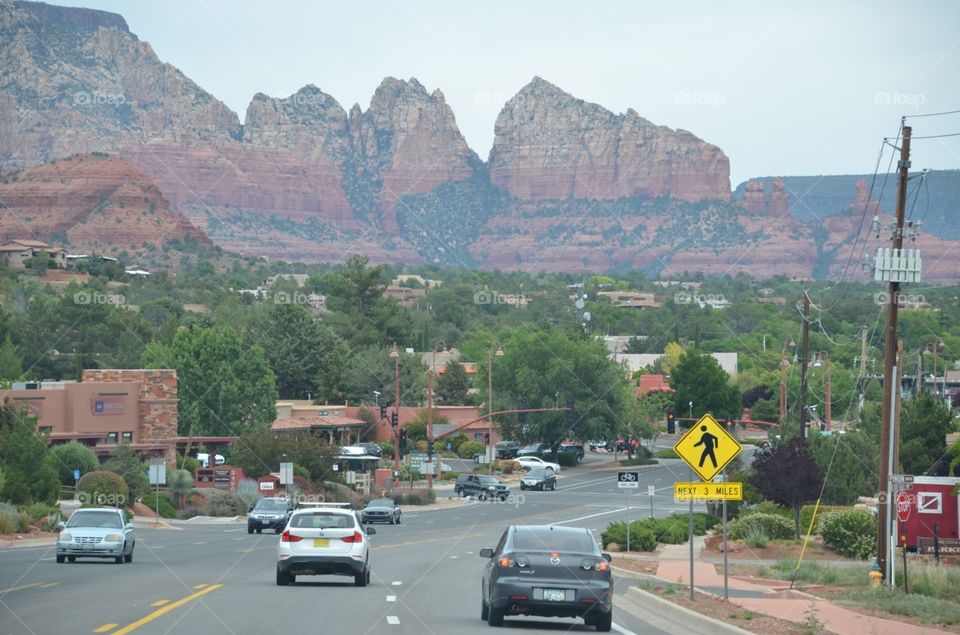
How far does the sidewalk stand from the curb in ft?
3.75

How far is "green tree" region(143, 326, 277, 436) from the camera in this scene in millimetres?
91125

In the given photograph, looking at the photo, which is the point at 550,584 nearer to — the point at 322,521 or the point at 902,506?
the point at 322,521

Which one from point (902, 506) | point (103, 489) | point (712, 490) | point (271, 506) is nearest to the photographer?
point (712, 490)

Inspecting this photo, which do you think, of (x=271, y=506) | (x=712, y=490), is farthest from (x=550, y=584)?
(x=271, y=506)

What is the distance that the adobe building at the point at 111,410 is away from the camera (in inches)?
2709

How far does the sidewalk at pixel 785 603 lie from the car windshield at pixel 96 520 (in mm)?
11574

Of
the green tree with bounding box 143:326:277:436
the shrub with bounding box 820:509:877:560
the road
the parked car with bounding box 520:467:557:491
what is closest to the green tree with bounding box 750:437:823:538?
the shrub with bounding box 820:509:877:560

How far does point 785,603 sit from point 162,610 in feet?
33.1

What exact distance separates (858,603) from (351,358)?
99907mm

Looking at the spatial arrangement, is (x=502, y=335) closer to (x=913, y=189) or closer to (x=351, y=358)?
(x=351, y=358)

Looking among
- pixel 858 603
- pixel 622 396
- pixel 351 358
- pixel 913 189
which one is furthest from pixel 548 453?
pixel 858 603

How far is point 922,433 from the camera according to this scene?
54.0 metres

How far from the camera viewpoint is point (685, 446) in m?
23.0

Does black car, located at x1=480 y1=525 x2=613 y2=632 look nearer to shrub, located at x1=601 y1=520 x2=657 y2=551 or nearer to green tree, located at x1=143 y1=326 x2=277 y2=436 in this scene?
shrub, located at x1=601 y1=520 x2=657 y2=551
